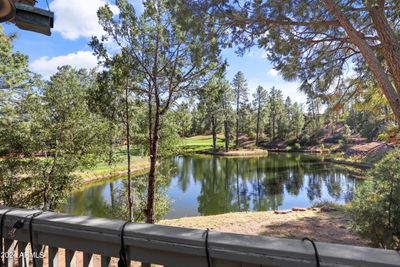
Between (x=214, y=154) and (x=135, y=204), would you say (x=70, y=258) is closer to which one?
(x=135, y=204)

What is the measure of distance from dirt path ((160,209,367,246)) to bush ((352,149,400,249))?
157cm

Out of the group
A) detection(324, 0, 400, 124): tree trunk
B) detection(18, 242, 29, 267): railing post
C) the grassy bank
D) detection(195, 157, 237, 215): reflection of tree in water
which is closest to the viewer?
detection(18, 242, 29, 267): railing post

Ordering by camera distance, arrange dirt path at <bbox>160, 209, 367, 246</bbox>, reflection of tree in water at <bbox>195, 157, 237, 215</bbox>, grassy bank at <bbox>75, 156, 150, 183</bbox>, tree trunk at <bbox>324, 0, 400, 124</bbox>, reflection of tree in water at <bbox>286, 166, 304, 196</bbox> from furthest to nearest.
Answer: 1. grassy bank at <bbox>75, 156, 150, 183</bbox>
2. reflection of tree in water at <bbox>286, 166, 304, 196</bbox>
3. reflection of tree in water at <bbox>195, 157, 237, 215</bbox>
4. dirt path at <bbox>160, 209, 367, 246</bbox>
5. tree trunk at <bbox>324, 0, 400, 124</bbox>

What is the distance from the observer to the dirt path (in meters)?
6.09

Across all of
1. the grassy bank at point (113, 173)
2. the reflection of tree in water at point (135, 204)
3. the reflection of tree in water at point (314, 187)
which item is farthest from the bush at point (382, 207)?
the grassy bank at point (113, 173)

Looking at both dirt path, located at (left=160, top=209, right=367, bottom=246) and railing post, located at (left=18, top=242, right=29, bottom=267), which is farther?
dirt path, located at (left=160, top=209, right=367, bottom=246)

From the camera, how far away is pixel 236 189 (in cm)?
1633

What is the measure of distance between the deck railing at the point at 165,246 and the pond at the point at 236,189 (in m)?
8.15

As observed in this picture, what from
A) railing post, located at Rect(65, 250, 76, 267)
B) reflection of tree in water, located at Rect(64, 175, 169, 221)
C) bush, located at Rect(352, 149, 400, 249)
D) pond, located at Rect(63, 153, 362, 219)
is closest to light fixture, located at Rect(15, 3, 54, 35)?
railing post, located at Rect(65, 250, 76, 267)

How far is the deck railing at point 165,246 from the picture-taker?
795mm

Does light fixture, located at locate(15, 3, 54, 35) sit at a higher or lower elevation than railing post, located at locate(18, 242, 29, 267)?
higher

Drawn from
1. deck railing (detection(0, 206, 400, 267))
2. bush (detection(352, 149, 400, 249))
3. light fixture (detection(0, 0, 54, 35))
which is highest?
light fixture (detection(0, 0, 54, 35))

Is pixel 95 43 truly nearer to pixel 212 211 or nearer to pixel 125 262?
pixel 125 262

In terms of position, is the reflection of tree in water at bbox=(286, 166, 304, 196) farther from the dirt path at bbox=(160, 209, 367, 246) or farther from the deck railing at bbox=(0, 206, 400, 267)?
the deck railing at bbox=(0, 206, 400, 267)
